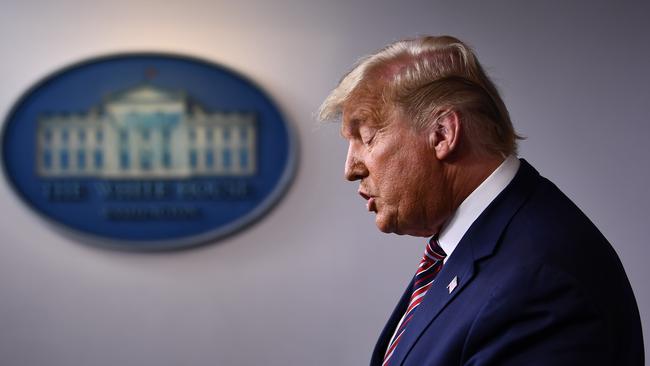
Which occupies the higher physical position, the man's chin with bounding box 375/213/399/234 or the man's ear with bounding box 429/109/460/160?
the man's ear with bounding box 429/109/460/160

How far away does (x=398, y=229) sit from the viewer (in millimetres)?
1337

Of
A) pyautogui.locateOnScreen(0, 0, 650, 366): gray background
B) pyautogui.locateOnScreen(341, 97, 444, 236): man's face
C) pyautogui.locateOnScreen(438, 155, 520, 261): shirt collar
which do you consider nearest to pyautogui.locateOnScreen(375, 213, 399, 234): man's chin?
pyautogui.locateOnScreen(341, 97, 444, 236): man's face

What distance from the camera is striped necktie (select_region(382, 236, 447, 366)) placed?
1.35 meters

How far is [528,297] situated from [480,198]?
277mm

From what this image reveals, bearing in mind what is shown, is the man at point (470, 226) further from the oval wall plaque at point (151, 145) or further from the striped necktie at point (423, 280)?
the oval wall plaque at point (151, 145)

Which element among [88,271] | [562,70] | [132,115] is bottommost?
[88,271]

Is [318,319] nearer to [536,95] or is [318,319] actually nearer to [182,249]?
[182,249]

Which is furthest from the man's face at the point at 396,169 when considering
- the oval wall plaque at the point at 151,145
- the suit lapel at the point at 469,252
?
the oval wall plaque at the point at 151,145

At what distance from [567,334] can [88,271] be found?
217 cm

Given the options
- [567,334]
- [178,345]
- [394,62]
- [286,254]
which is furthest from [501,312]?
[178,345]

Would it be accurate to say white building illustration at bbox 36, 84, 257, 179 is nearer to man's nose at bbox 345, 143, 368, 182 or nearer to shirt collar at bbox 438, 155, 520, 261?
man's nose at bbox 345, 143, 368, 182

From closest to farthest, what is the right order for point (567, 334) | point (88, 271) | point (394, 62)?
point (567, 334) < point (394, 62) < point (88, 271)

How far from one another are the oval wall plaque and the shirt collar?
1.54m

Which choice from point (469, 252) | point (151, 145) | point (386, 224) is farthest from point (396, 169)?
point (151, 145)
